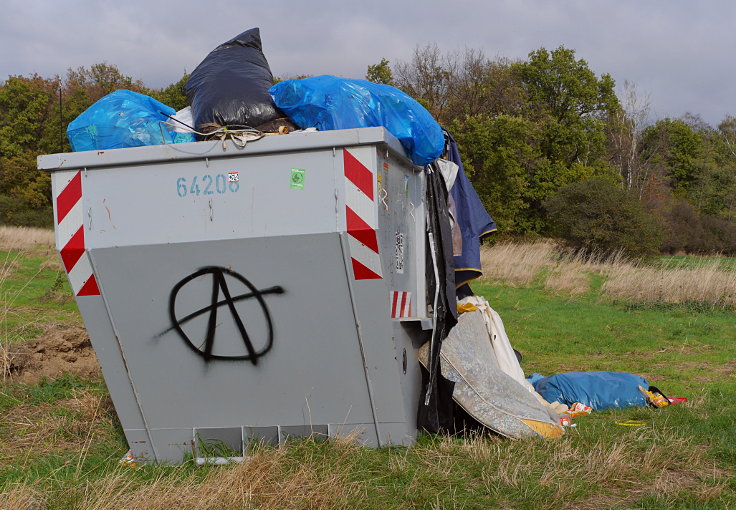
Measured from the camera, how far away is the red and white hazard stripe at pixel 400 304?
4497mm

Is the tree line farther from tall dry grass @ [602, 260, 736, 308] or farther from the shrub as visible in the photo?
tall dry grass @ [602, 260, 736, 308]

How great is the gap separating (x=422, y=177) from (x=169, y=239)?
1870 mm

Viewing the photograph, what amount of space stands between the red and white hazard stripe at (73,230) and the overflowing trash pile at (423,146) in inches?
11.6

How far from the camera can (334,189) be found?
13.4 ft

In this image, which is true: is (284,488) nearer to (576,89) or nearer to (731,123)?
(576,89)

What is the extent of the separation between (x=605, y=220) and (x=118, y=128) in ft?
74.7

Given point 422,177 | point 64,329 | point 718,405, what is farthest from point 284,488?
point 64,329

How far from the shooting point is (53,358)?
7.60 metres

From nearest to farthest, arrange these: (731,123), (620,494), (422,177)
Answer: (620,494) → (422,177) → (731,123)

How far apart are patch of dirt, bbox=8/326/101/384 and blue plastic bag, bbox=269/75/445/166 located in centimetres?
404

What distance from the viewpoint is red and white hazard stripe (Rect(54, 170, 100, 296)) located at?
14.4ft

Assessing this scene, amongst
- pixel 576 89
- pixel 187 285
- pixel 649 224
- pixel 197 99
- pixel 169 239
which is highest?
pixel 576 89

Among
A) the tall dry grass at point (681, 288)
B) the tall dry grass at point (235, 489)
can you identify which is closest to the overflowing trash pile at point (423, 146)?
the tall dry grass at point (235, 489)

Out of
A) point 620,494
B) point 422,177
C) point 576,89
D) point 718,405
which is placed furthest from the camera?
point 576,89
